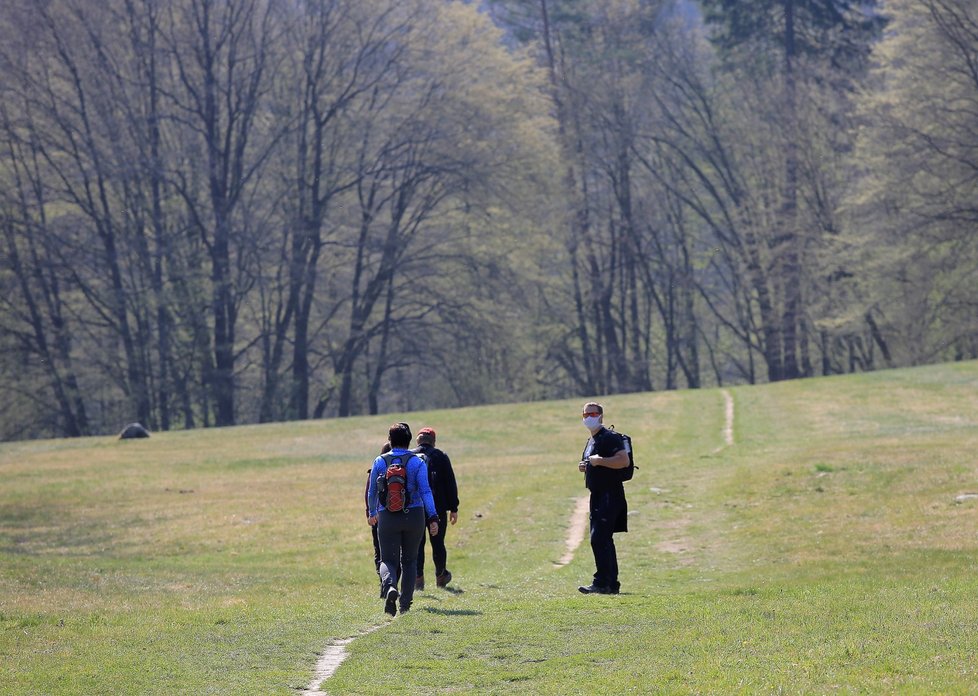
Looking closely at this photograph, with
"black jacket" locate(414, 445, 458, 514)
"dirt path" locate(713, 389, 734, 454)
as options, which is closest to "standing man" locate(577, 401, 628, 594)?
"black jacket" locate(414, 445, 458, 514)

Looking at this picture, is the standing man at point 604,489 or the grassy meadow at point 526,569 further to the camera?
the standing man at point 604,489

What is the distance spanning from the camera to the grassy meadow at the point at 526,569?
10.6 metres

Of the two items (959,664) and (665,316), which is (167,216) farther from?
(959,664)

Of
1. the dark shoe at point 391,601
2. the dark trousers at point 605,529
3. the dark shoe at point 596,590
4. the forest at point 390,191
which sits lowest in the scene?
the dark shoe at point 596,590

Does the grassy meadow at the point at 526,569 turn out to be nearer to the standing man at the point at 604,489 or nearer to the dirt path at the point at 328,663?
the dirt path at the point at 328,663

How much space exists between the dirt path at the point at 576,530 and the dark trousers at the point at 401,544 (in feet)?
16.4

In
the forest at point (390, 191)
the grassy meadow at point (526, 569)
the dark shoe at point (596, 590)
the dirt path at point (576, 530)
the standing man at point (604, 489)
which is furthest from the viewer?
the forest at point (390, 191)

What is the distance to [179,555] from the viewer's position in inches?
904

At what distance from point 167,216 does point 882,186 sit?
107 feet

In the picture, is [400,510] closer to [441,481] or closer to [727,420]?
[441,481]

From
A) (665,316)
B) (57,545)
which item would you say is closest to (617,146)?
(665,316)

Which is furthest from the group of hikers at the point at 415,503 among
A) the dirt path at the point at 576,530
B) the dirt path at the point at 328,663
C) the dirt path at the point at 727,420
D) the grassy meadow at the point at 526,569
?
the dirt path at the point at 727,420

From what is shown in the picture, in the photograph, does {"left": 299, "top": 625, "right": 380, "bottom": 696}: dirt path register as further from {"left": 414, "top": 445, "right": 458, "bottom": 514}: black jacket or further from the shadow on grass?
{"left": 414, "top": 445, "right": 458, "bottom": 514}: black jacket

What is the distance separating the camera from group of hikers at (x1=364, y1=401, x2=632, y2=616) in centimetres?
1410
